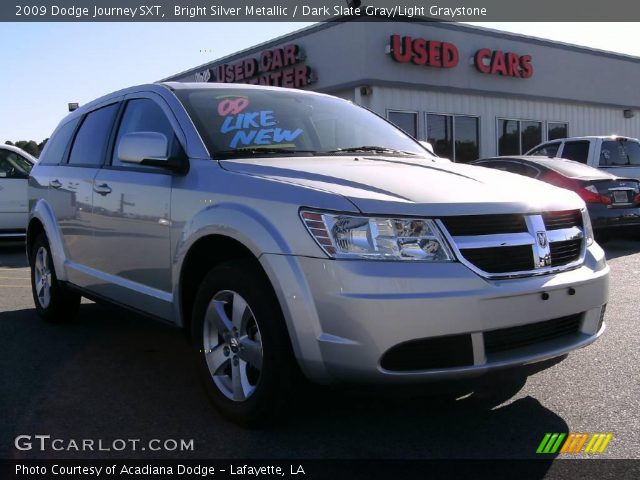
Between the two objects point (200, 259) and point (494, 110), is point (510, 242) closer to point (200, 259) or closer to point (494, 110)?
point (200, 259)

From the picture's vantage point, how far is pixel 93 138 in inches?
196

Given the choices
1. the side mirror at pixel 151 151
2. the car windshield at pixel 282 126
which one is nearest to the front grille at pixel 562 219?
the car windshield at pixel 282 126

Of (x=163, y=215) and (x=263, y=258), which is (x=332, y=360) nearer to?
(x=263, y=258)

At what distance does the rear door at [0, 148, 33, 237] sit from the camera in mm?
11344

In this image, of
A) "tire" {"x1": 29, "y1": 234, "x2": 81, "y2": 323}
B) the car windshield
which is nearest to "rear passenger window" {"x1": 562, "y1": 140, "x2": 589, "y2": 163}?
the car windshield

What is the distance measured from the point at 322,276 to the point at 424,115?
1503cm

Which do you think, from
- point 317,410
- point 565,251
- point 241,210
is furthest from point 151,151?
point 565,251

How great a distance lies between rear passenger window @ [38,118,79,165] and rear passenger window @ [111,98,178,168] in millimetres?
1120

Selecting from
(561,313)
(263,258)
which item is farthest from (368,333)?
(561,313)

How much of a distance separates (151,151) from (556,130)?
19232mm

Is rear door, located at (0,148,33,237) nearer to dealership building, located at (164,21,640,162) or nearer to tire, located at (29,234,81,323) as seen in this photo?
tire, located at (29,234,81,323)

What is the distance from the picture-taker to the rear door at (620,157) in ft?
36.3

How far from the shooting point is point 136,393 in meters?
3.76

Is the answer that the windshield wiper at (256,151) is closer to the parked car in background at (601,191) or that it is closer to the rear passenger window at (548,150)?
the parked car in background at (601,191)
